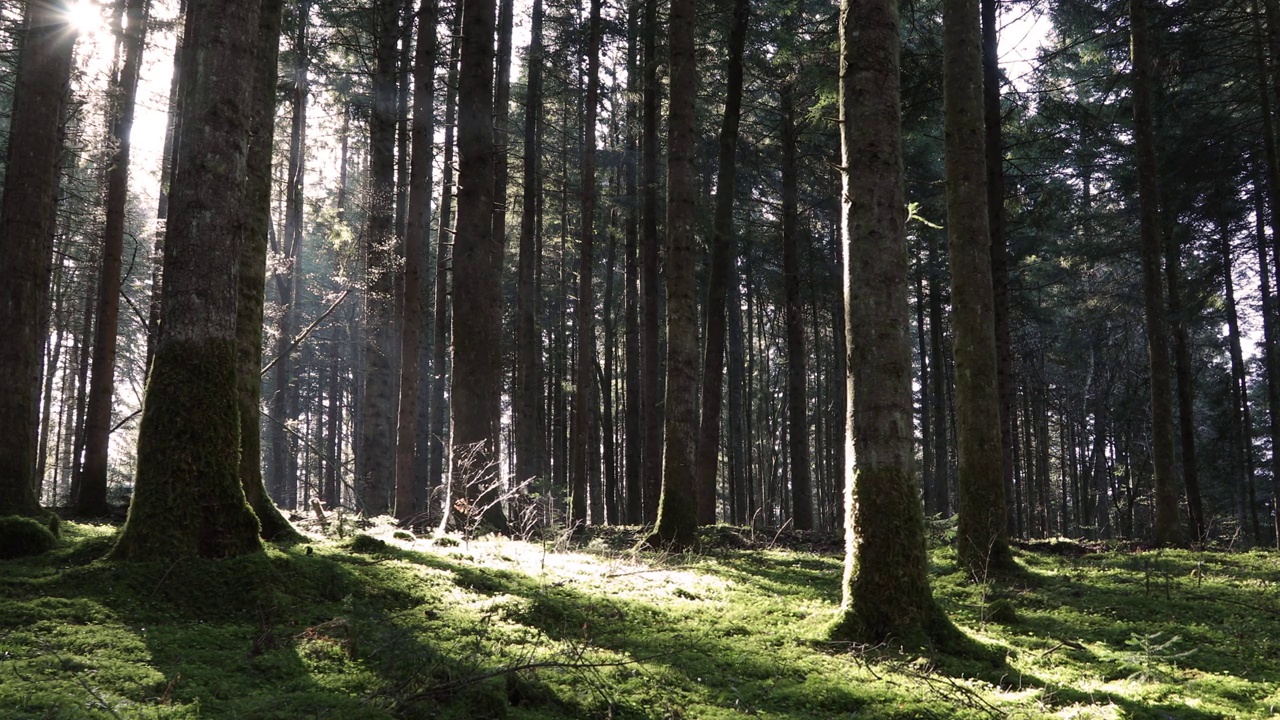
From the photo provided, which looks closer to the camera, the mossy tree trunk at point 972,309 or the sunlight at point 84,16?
the mossy tree trunk at point 972,309

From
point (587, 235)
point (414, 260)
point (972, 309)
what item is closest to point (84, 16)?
point (414, 260)

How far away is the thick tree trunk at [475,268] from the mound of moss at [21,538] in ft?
19.7

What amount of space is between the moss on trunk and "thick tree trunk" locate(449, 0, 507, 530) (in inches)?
246

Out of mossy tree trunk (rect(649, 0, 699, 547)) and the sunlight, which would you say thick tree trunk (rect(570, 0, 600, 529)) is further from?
the sunlight

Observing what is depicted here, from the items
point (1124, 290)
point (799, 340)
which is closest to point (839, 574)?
point (799, 340)

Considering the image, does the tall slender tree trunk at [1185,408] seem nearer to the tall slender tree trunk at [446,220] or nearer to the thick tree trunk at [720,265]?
the thick tree trunk at [720,265]

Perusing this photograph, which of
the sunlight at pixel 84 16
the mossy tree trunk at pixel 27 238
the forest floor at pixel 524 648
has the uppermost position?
the sunlight at pixel 84 16

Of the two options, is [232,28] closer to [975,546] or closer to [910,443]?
[910,443]

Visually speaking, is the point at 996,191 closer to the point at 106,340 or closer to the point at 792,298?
the point at 792,298

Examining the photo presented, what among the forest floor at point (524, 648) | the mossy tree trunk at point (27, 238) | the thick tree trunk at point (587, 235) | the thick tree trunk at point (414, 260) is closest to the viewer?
the forest floor at point (524, 648)

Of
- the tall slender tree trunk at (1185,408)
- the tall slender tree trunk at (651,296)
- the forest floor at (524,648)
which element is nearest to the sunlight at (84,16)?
the forest floor at (524,648)

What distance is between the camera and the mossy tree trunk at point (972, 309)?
8.95 m

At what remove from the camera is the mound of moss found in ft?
18.4

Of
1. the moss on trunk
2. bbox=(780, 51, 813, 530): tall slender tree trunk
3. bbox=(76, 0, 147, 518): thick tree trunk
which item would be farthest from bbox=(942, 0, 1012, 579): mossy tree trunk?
bbox=(76, 0, 147, 518): thick tree trunk
